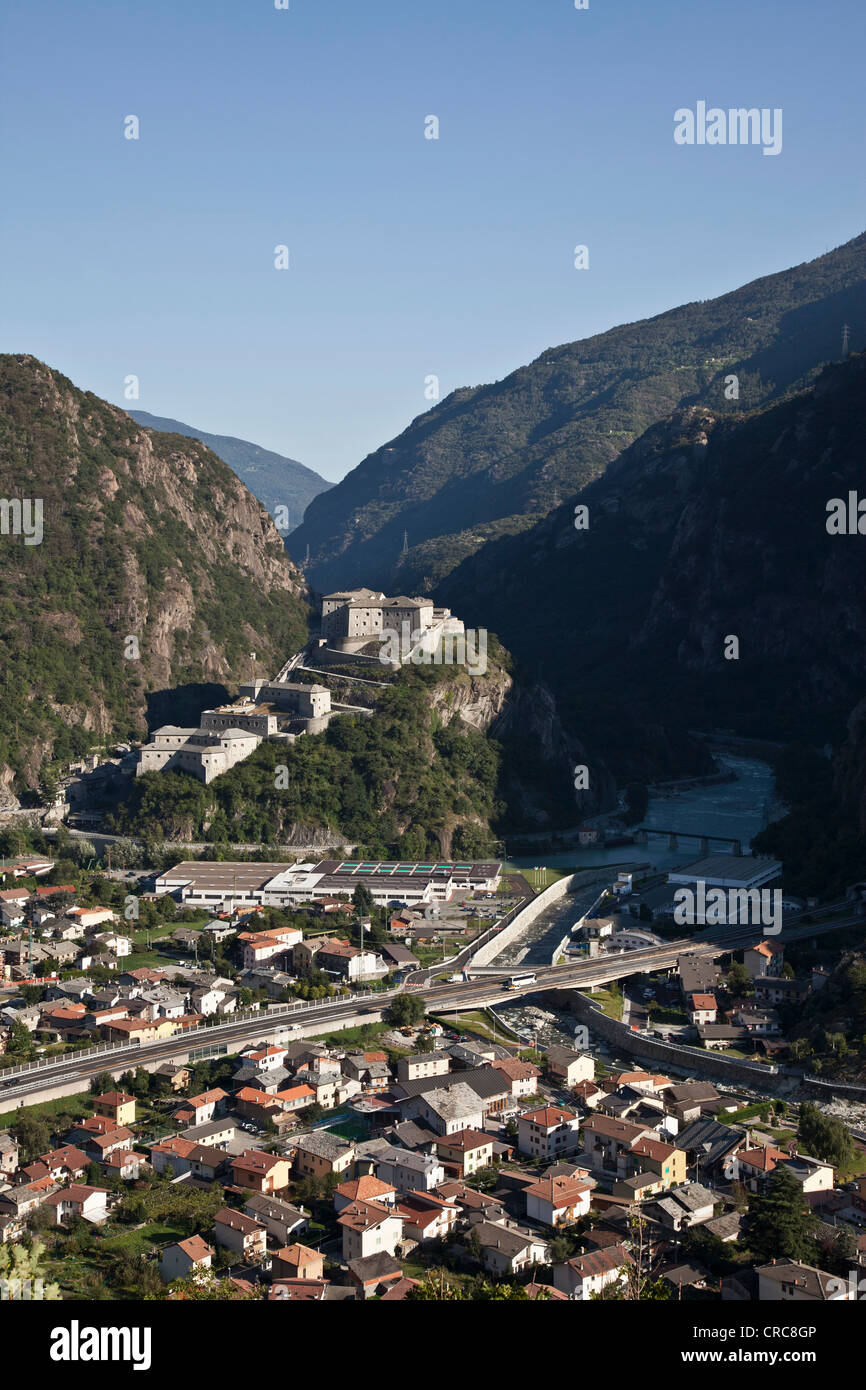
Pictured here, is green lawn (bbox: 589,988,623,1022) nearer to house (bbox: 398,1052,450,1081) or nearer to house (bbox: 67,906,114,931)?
house (bbox: 398,1052,450,1081)

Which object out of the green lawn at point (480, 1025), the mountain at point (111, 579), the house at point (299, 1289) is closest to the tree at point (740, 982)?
the green lawn at point (480, 1025)

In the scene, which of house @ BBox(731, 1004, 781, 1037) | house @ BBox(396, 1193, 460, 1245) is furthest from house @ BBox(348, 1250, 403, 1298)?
house @ BBox(731, 1004, 781, 1037)

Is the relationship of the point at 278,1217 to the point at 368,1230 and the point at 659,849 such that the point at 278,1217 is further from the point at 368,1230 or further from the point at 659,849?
the point at 659,849

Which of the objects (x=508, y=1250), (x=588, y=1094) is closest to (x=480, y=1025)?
(x=588, y=1094)

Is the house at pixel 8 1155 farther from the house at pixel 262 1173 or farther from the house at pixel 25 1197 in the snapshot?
the house at pixel 262 1173

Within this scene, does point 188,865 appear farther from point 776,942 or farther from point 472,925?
point 776,942

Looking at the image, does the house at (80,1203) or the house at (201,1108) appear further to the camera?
the house at (201,1108)
